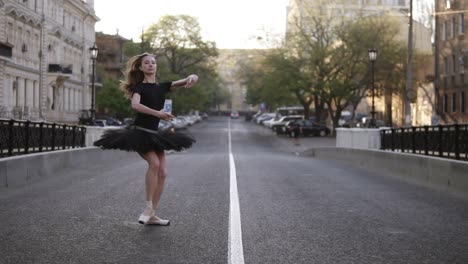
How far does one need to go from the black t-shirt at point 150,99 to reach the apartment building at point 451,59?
1799 inches

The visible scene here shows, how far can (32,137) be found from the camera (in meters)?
15.2

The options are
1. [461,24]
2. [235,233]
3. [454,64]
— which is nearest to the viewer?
[235,233]

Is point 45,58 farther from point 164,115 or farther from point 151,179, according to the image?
point 164,115

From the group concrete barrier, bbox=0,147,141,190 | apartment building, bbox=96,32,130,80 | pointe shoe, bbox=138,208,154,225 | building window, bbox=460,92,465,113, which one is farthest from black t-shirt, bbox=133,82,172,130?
apartment building, bbox=96,32,130,80

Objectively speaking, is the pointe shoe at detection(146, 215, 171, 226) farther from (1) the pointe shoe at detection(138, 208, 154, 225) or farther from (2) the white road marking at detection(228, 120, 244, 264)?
(2) the white road marking at detection(228, 120, 244, 264)

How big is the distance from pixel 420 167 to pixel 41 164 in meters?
7.91

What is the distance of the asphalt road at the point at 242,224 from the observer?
5.86 meters

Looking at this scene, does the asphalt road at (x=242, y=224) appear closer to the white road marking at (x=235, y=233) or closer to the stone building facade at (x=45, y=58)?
the white road marking at (x=235, y=233)

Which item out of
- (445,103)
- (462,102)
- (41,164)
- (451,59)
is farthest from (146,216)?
(445,103)

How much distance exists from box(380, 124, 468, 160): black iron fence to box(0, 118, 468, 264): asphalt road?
140cm

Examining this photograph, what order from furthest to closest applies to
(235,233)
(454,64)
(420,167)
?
1. (454,64)
2. (420,167)
3. (235,233)

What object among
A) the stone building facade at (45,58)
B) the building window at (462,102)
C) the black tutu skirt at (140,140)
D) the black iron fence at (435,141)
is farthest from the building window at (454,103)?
the black tutu skirt at (140,140)

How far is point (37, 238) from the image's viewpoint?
6547 millimetres

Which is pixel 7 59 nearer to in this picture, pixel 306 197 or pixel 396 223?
pixel 306 197
